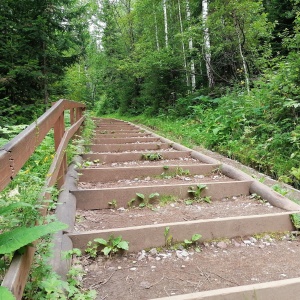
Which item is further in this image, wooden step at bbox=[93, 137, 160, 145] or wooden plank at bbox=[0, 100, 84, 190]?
wooden step at bbox=[93, 137, 160, 145]

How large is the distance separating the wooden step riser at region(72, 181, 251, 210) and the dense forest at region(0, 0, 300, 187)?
0.97 m

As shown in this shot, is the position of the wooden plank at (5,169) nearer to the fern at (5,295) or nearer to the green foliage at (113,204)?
the fern at (5,295)

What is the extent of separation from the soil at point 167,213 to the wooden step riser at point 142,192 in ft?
0.28

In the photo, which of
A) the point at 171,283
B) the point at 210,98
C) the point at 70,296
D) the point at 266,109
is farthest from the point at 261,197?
the point at 210,98

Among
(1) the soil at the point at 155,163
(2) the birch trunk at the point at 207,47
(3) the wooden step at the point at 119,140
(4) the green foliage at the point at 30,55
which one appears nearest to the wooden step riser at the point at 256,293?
(1) the soil at the point at 155,163

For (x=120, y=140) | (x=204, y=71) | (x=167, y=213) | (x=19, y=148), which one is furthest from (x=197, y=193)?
(x=204, y=71)

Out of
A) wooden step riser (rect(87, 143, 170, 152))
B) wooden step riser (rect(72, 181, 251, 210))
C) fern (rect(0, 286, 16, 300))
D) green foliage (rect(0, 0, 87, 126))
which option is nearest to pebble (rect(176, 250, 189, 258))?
wooden step riser (rect(72, 181, 251, 210))

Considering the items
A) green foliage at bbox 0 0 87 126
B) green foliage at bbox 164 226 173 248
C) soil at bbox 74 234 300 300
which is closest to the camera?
soil at bbox 74 234 300 300

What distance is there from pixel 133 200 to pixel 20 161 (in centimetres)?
191

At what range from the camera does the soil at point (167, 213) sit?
271 cm

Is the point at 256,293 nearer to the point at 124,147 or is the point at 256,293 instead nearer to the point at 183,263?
the point at 183,263

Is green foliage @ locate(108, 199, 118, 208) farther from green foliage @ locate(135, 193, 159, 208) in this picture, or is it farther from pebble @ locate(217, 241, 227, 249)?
pebble @ locate(217, 241, 227, 249)

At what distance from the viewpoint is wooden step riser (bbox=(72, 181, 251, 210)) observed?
301 centimetres

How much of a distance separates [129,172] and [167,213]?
45.0 inches
